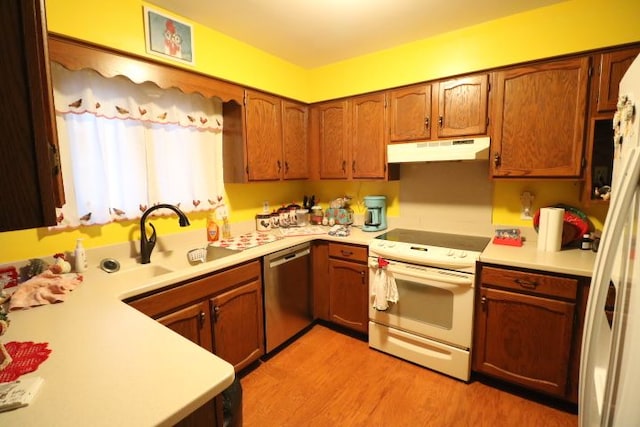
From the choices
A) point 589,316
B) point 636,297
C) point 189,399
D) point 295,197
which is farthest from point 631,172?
point 295,197

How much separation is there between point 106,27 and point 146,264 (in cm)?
132

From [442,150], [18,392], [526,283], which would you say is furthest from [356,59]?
[18,392]

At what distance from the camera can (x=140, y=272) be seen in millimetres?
1765

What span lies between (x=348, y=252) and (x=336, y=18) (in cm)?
164

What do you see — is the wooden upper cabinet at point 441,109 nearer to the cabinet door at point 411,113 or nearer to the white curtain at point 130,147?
the cabinet door at point 411,113

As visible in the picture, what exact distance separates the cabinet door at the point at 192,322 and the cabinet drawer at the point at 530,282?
1.66 m

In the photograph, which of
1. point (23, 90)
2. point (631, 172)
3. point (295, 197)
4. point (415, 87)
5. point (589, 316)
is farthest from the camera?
point (295, 197)

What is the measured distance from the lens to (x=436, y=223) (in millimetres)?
2516

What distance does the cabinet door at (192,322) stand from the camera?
1553mm

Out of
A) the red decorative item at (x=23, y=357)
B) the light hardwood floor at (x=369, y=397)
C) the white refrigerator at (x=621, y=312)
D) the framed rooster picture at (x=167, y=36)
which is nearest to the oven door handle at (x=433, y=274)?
the light hardwood floor at (x=369, y=397)

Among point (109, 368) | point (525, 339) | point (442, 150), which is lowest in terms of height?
point (525, 339)

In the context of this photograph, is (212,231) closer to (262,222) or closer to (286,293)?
(262,222)

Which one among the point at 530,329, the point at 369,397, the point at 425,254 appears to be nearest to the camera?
the point at 530,329

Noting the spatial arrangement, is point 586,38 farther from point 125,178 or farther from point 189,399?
point 125,178
